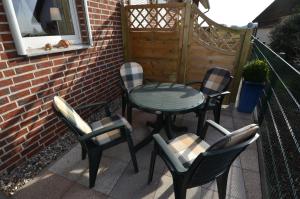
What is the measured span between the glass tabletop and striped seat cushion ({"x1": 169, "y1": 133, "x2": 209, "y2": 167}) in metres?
0.34

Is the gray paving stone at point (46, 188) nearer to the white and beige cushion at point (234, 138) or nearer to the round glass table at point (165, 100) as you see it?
the round glass table at point (165, 100)

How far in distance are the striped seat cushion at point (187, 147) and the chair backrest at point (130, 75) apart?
5.12 feet

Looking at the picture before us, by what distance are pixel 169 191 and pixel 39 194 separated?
1.23 m

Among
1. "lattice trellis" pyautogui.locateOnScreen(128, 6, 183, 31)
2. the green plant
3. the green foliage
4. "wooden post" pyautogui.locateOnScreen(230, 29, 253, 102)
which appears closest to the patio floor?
the green plant

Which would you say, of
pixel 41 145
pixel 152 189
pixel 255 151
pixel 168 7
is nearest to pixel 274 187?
pixel 255 151

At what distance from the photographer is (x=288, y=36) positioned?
769 cm

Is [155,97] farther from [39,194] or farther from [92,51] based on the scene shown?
[39,194]

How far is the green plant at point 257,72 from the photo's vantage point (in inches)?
111

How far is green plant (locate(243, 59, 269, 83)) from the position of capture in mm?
2818

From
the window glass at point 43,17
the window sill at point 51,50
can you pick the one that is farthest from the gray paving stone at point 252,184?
the window glass at point 43,17

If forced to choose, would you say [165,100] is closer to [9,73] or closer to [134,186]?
[134,186]

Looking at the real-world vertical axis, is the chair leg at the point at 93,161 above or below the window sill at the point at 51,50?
below

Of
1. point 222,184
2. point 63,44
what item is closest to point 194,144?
point 222,184

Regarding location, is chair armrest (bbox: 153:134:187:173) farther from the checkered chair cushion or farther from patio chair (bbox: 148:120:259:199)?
the checkered chair cushion
